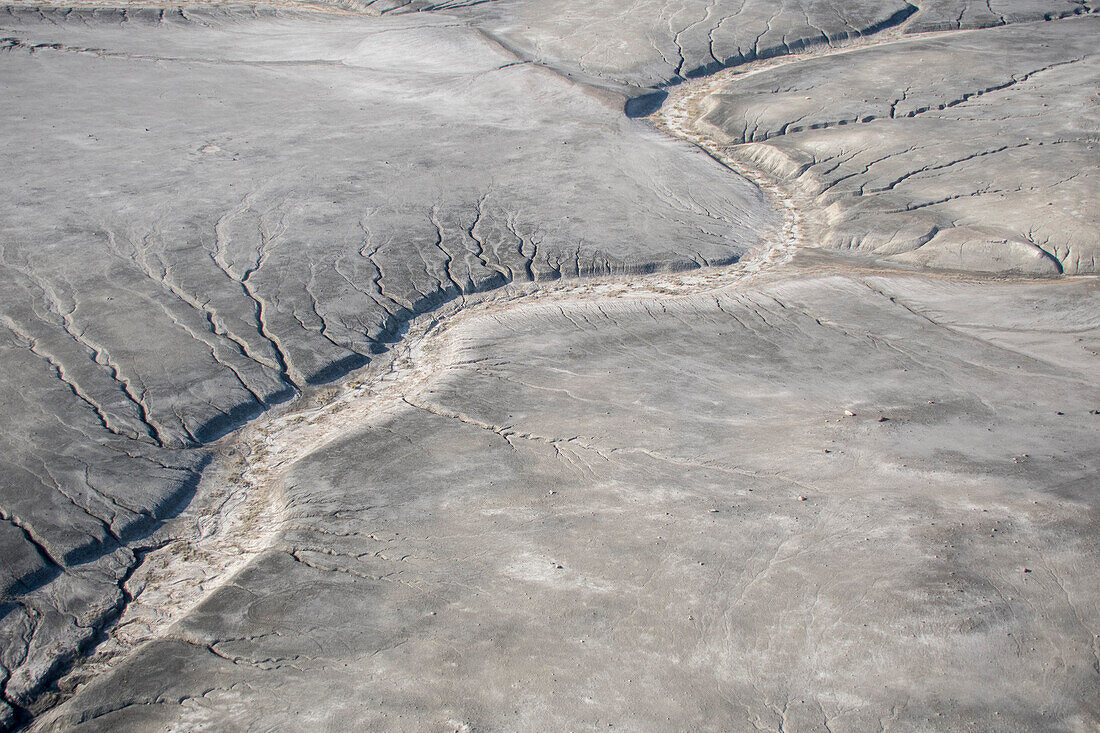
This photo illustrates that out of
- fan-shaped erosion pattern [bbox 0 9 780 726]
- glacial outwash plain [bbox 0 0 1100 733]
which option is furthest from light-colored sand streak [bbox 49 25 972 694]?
fan-shaped erosion pattern [bbox 0 9 780 726]

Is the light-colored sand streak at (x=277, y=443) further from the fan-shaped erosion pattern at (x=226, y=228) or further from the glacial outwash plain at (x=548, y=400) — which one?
the fan-shaped erosion pattern at (x=226, y=228)

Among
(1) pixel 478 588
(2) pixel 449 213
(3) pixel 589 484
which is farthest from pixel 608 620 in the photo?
(2) pixel 449 213

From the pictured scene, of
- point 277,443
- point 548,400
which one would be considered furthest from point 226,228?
point 548,400

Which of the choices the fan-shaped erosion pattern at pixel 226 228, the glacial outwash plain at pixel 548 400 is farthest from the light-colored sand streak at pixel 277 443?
the fan-shaped erosion pattern at pixel 226 228

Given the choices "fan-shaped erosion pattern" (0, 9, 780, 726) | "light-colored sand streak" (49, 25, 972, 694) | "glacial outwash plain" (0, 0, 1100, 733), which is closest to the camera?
"glacial outwash plain" (0, 0, 1100, 733)

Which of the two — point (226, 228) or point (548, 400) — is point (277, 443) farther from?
point (226, 228)

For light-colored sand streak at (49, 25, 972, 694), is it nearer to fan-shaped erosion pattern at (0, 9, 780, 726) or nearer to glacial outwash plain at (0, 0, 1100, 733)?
glacial outwash plain at (0, 0, 1100, 733)

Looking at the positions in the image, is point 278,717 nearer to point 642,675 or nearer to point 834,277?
point 642,675

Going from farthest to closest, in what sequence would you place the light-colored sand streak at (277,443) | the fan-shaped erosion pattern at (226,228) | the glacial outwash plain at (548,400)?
1. the fan-shaped erosion pattern at (226,228)
2. the light-colored sand streak at (277,443)
3. the glacial outwash plain at (548,400)
